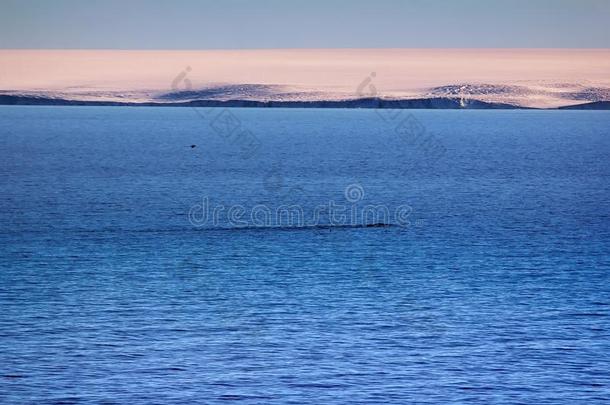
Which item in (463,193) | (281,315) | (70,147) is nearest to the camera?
(281,315)

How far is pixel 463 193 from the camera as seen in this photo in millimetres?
96500

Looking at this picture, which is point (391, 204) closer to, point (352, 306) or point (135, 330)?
point (352, 306)

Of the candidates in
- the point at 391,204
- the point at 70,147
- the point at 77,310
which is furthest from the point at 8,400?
the point at 70,147

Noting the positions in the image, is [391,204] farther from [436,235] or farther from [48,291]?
[48,291]

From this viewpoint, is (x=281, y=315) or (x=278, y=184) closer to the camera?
(x=281, y=315)

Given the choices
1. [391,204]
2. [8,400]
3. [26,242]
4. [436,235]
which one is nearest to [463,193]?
[391,204]

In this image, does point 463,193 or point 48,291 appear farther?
point 463,193

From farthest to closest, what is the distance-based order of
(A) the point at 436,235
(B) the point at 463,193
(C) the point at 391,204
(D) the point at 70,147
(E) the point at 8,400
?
1. (D) the point at 70,147
2. (B) the point at 463,193
3. (C) the point at 391,204
4. (A) the point at 436,235
5. (E) the point at 8,400

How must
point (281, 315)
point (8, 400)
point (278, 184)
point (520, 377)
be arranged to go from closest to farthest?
point (8, 400), point (520, 377), point (281, 315), point (278, 184)

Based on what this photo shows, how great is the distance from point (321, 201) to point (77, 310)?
157ft

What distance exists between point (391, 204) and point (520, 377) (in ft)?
172

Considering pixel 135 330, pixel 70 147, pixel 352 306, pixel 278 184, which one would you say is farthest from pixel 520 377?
pixel 70 147

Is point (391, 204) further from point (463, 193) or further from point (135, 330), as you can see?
point (135, 330)

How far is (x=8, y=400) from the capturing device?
98.2 ft
